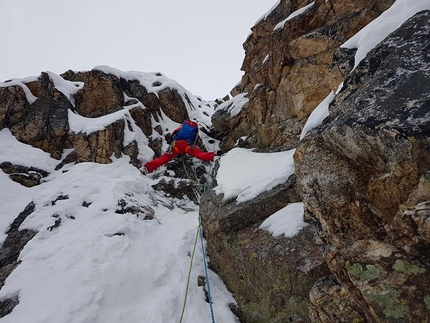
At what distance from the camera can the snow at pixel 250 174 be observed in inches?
217

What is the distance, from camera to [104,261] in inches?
206

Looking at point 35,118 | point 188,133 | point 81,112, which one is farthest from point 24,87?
point 188,133

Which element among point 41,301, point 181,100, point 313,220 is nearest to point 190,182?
point 41,301

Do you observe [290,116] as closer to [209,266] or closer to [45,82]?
[209,266]

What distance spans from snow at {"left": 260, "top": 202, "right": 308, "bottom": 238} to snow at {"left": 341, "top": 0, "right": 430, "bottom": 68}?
260cm

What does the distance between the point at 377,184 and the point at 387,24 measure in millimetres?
2110

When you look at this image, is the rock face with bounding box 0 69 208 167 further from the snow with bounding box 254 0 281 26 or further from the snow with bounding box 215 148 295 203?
the snow with bounding box 254 0 281 26

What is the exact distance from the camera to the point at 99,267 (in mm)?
5020

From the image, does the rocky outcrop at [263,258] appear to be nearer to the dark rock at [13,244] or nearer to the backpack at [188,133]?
the dark rock at [13,244]

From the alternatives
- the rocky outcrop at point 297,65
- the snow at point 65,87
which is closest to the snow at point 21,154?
the snow at point 65,87

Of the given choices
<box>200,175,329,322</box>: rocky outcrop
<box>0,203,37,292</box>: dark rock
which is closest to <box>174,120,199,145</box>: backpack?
<box>200,175,329,322</box>: rocky outcrop

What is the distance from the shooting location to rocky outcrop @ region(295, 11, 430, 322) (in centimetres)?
180

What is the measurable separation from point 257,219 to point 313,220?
2.06 meters

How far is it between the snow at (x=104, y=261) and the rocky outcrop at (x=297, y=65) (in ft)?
14.2
